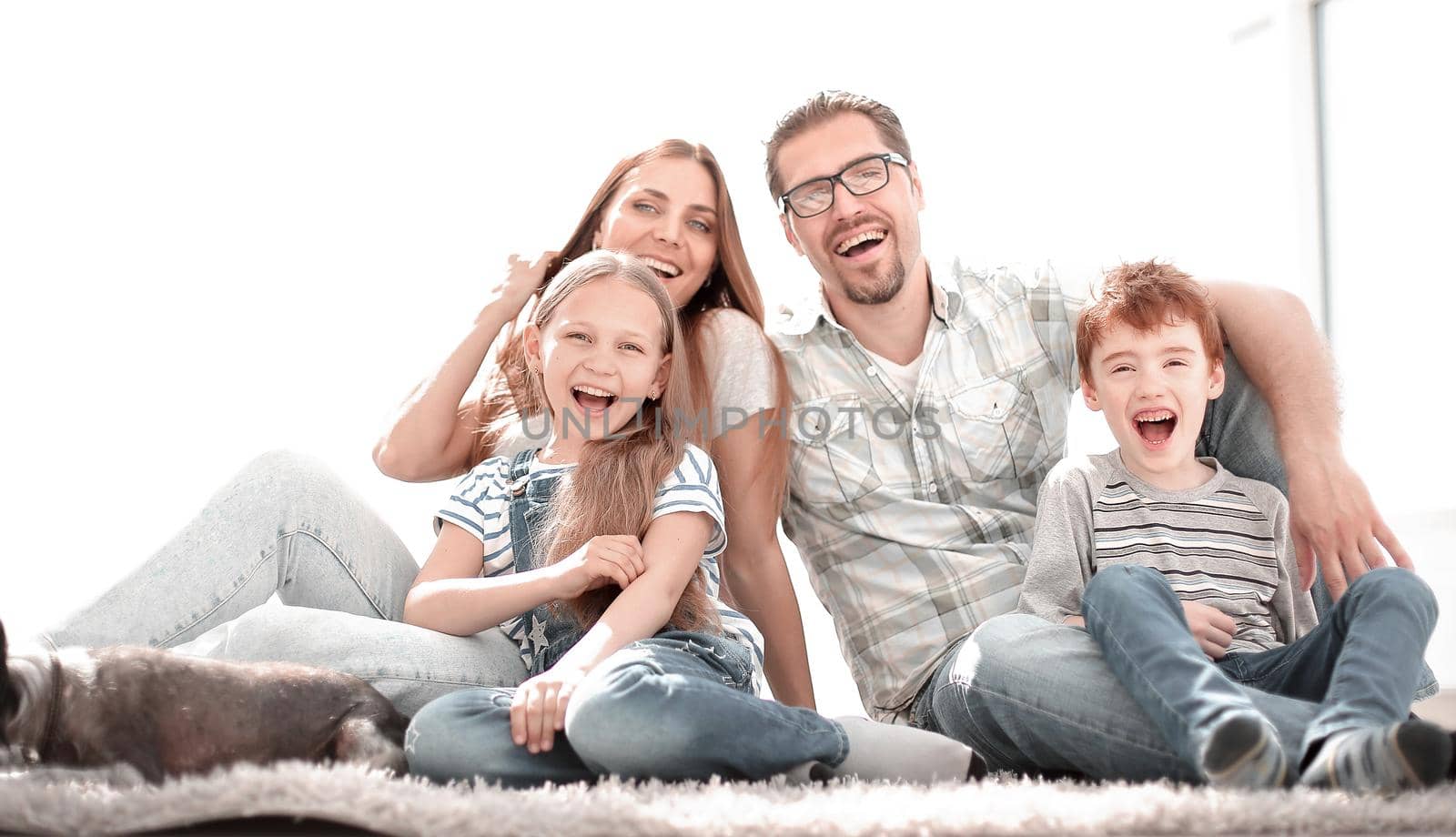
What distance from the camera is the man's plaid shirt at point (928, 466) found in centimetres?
167

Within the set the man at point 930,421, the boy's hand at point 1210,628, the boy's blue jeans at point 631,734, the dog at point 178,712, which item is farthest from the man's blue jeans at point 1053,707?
the dog at point 178,712

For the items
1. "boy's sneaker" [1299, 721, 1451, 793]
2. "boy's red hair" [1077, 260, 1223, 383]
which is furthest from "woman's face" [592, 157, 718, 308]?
"boy's sneaker" [1299, 721, 1451, 793]

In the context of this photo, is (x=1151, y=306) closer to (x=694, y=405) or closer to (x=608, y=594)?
(x=694, y=405)

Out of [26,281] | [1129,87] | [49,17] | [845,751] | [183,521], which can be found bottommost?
[845,751]

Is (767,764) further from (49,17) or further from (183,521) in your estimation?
(49,17)

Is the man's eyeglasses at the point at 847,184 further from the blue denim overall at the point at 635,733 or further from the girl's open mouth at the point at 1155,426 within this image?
the blue denim overall at the point at 635,733

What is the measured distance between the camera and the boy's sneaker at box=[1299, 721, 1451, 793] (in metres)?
0.96

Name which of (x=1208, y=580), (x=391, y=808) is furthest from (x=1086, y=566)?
(x=391, y=808)

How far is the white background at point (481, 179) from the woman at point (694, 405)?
603mm

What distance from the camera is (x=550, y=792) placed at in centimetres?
106

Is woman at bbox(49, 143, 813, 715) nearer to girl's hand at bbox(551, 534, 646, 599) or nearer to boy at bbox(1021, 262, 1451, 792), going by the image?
girl's hand at bbox(551, 534, 646, 599)

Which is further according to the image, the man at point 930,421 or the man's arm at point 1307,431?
the man at point 930,421

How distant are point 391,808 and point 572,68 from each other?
7.25 feet

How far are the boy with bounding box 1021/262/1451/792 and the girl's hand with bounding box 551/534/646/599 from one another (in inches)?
20.7
